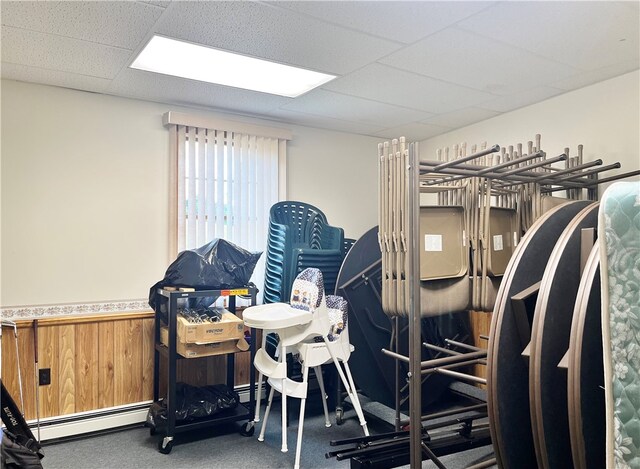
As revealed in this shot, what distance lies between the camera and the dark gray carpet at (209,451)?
9.17 feet

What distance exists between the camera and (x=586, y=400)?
140 centimetres

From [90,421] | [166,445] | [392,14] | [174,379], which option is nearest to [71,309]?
[90,421]

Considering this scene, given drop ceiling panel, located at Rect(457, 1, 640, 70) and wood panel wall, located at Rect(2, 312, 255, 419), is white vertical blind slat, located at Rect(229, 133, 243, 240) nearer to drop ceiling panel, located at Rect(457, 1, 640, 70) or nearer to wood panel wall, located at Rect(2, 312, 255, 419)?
wood panel wall, located at Rect(2, 312, 255, 419)

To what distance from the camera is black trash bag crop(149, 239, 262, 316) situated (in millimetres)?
3172

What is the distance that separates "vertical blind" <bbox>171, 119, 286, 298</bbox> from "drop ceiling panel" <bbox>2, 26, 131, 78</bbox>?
820 mm

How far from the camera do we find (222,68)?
2.97 metres

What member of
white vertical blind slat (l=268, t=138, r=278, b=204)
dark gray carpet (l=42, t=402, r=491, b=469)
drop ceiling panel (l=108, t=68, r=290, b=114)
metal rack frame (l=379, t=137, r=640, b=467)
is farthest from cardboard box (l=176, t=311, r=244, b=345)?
drop ceiling panel (l=108, t=68, r=290, b=114)

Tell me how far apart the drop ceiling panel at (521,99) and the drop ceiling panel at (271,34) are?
1332 mm

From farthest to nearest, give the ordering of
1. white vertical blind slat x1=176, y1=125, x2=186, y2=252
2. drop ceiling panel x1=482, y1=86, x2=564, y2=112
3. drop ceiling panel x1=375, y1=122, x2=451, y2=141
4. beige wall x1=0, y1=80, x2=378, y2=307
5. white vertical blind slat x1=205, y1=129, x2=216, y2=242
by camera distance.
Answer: drop ceiling panel x1=375, y1=122, x2=451, y2=141 → white vertical blind slat x1=205, y1=129, x2=216, y2=242 → white vertical blind slat x1=176, y1=125, x2=186, y2=252 → drop ceiling panel x1=482, y1=86, x2=564, y2=112 → beige wall x1=0, y1=80, x2=378, y2=307

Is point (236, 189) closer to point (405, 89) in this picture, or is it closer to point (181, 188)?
point (181, 188)

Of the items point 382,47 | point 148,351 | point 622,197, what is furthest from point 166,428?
point 622,197

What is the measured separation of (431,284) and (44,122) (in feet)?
9.41

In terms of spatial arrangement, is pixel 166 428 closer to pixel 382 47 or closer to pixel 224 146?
pixel 224 146

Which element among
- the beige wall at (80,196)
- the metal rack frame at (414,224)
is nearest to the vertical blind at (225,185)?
the beige wall at (80,196)
